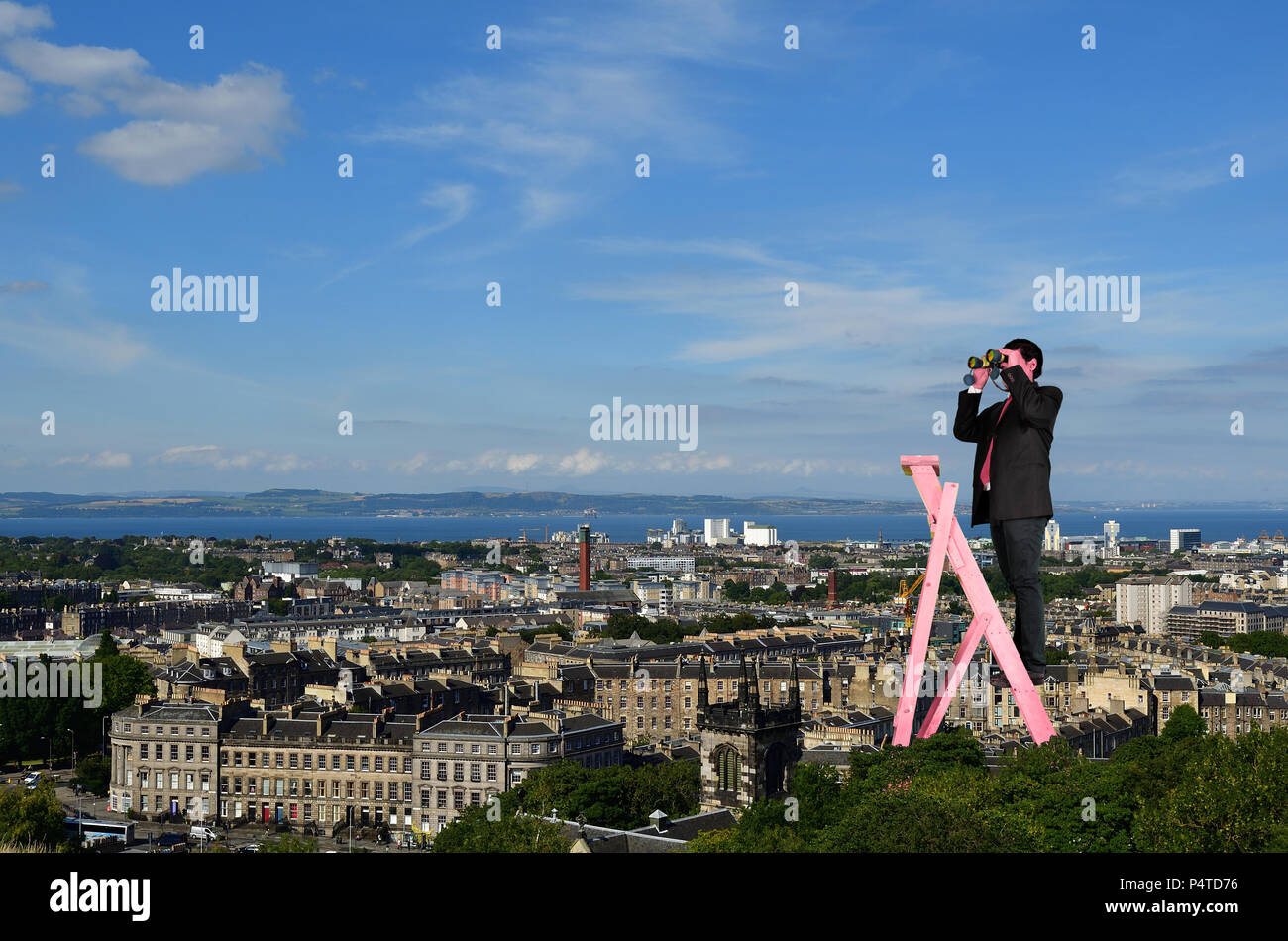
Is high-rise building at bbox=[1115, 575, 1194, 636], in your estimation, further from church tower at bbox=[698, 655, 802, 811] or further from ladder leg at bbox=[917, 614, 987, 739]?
ladder leg at bbox=[917, 614, 987, 739]

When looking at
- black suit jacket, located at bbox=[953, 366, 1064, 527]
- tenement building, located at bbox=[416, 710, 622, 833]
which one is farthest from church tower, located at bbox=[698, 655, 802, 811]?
black suit jacket, located at bbox=[953, 366, 1064, 527]

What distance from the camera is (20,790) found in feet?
141

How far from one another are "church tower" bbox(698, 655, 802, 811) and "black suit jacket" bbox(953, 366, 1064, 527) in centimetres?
2392

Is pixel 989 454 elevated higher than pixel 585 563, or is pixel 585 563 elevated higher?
pixel 989 454

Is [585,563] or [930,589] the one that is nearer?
[930,589]

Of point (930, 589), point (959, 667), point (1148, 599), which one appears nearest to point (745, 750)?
point (959, 667)

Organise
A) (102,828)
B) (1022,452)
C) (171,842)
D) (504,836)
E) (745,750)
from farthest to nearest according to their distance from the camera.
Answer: (102,828), (171,842), (745,750), (504,836), (1022,452)

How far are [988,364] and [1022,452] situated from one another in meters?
1.28

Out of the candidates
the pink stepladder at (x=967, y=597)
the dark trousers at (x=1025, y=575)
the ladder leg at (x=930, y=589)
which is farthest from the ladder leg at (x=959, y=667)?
the dark trousers at (x=1025, y=575)

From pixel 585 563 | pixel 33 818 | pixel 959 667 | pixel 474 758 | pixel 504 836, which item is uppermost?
pixel 959 667

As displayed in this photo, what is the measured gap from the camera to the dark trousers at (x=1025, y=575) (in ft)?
56.2

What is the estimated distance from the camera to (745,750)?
4084 cm

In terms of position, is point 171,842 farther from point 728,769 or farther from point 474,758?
point 728,769
